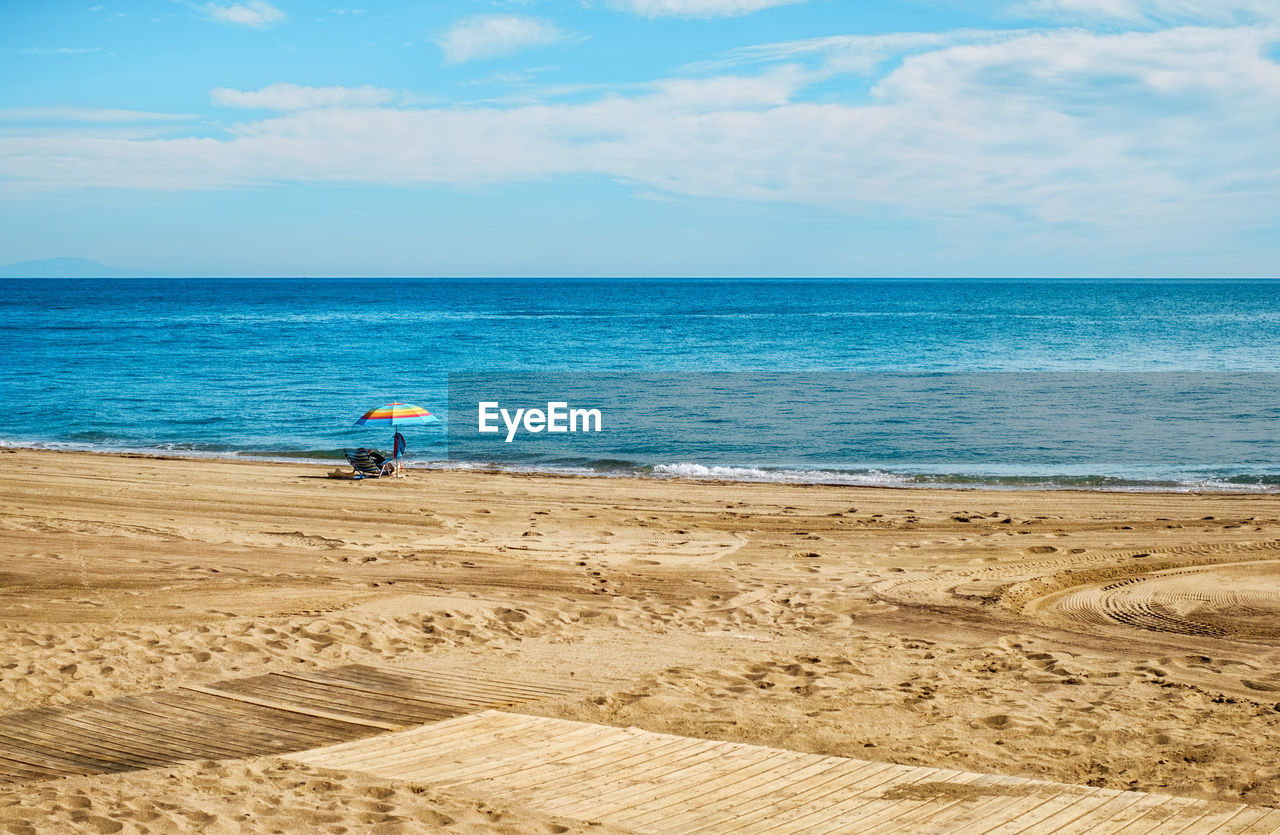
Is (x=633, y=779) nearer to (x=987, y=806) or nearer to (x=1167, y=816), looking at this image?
(x=987, y=806)

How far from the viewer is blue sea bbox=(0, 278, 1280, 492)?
898 inches

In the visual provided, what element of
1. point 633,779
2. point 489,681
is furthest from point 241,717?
point 633,779

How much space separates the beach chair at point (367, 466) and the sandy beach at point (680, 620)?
155 cm

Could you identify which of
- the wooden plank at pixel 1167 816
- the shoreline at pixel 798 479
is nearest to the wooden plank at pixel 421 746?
the wooden plank at pixel 1167 816

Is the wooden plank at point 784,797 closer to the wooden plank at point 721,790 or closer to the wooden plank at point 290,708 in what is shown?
the wooden plank at point 721,790

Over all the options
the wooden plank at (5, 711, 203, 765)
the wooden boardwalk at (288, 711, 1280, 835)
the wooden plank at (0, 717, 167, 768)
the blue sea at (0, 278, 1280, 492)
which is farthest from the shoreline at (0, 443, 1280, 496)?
the wooden plank at (0, 717, 167, 768)

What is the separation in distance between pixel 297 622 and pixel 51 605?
2.65m

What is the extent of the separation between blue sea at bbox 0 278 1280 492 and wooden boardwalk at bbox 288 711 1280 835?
1430cm

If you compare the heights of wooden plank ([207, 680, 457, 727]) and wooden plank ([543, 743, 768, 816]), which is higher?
wooden plank ([543, 743, 768, 816])

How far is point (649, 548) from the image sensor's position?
550 inches

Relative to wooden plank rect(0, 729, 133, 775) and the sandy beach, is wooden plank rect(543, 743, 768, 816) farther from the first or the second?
wooden plank rect(0, 729, 133, 775)

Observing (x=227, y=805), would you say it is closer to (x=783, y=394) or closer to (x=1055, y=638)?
(x=1055, y=638)

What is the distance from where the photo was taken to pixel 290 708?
7672 millimetres

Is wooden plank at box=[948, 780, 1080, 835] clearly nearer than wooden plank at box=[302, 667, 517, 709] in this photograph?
Yes
